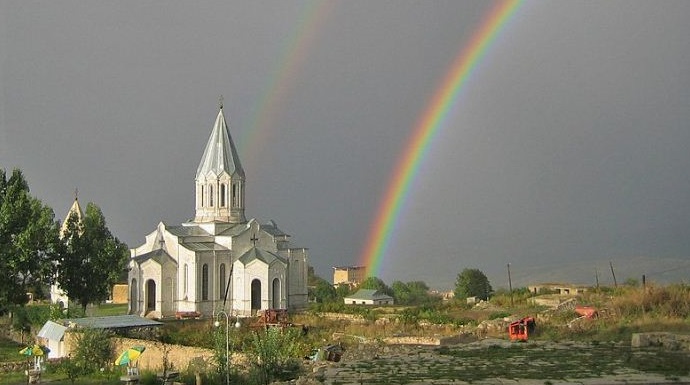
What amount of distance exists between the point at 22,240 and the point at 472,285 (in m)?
33.2

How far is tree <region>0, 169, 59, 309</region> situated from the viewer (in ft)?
125

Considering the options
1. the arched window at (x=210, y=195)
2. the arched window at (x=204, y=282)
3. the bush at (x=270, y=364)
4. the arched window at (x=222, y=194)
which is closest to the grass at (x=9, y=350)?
the arched window at (x=204, y=282)

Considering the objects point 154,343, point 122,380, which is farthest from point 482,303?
point 122,380

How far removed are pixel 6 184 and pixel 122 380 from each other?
937 inches

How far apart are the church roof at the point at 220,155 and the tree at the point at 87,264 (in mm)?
9961

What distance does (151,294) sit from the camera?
48875 millimetres

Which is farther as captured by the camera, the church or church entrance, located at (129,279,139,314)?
church entrance, located at (129,279,139,314)

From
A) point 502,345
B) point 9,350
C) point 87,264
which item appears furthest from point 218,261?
point 502,345

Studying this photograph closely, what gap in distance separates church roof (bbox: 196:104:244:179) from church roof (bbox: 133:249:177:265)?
246 inches

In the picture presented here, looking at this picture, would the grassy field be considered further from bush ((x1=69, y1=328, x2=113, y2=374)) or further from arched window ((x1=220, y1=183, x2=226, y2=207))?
arched window ((x1=220, y1=183, x2=226, y2=207))

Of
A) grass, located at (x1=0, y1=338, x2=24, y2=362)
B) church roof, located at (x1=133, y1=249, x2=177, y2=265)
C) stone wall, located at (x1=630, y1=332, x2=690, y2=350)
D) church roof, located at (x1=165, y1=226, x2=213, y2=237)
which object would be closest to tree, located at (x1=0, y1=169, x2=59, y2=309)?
grass, located at (x1=0, y1=338, x2=24, y2=362)

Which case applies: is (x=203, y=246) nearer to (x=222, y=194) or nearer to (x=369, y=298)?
(x=222, y=194)

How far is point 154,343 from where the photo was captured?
1079 inches

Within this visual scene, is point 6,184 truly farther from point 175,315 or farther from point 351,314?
point 351,314
